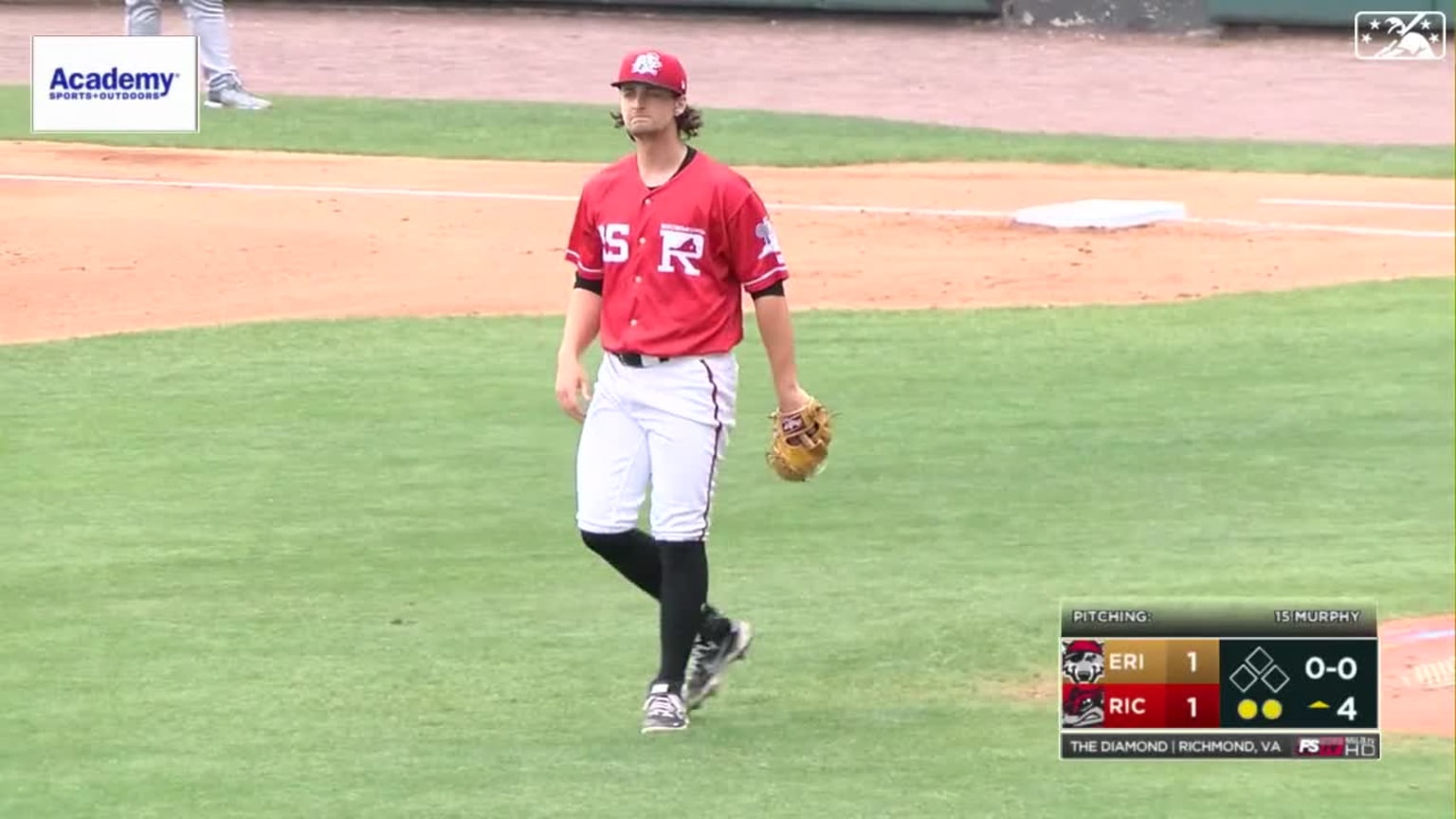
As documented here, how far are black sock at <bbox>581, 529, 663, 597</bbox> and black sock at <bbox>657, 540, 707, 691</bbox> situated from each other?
0.08 m

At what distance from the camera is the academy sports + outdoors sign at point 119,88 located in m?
19.9

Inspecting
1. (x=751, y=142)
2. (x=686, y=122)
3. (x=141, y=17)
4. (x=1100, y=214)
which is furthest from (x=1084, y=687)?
(x=141, y=17)

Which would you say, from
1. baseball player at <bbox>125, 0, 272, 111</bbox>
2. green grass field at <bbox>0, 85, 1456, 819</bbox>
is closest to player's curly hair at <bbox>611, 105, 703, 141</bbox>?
green grass field at <bbox>0, 85, 1456, 819</bbox>

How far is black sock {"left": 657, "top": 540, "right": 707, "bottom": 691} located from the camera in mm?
6879

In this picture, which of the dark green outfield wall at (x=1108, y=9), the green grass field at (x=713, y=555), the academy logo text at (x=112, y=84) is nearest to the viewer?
the green grass field at (x=713, y=555)

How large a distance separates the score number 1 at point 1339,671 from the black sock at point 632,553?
1715mm

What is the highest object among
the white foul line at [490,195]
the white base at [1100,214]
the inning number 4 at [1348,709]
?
the inning number 4 at [1348,709]

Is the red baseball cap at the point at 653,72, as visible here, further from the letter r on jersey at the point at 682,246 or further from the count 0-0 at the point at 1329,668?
the count 0-0 at the point at 1329,668

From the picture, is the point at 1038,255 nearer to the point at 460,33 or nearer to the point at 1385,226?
the point at 1385,226

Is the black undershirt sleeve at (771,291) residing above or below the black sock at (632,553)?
above

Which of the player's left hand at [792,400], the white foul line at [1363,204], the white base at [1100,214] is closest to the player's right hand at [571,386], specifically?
the player's left hand at [792,400]

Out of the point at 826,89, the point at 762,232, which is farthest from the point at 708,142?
the point at 762,232

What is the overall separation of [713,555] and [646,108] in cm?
254

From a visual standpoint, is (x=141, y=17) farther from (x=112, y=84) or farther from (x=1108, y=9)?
(x=1108, y=9)
